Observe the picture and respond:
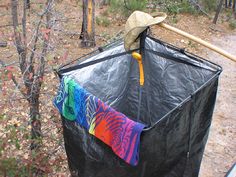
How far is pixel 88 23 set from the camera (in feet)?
16.6

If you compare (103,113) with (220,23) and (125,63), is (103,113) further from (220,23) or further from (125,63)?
(220,23)

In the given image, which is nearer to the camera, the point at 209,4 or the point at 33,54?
the point at 33,54

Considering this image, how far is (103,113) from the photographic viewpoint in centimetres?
205

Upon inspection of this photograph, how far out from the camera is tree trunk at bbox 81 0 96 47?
193 inches

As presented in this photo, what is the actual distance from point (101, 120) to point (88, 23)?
3.28 meters

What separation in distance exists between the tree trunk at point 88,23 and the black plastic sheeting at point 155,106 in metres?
2.14

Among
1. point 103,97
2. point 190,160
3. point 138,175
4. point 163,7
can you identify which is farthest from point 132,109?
point 163,7

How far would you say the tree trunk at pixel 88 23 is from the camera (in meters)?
4.91

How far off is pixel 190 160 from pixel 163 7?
5.17 m

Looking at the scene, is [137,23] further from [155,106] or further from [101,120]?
[155,106]

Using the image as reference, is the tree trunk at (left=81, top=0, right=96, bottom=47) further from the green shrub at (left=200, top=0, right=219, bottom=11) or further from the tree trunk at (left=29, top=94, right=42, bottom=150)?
the green shrub at (left=200, top=0, right=219, bottom=11)

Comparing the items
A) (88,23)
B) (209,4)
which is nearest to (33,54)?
(88,23)

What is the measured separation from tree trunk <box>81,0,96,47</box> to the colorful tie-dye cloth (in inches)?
104

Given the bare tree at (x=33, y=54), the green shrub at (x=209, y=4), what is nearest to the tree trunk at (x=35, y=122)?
the bare tree at (x=33, y=54)
